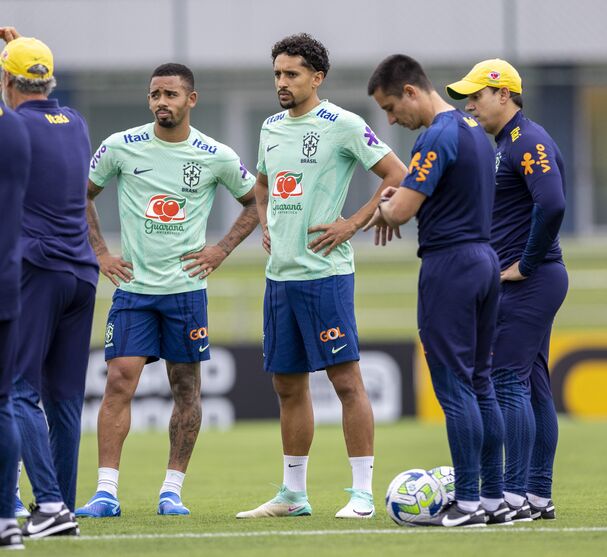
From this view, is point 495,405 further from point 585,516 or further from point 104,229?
point 104,229

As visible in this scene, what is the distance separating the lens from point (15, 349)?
6508mm

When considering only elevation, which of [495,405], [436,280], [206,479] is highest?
[436,280]

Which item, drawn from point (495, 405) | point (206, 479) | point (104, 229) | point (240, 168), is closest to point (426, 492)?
point (495, 405)

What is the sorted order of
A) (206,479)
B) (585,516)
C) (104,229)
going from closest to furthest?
(585,516)
(206,479)
(104,229)

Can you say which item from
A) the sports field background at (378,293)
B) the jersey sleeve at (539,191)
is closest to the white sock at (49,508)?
the jersey sleeve at (539,191)

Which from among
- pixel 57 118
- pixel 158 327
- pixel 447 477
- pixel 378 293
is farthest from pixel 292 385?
pixel 378 293

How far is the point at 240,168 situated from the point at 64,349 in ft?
7.33

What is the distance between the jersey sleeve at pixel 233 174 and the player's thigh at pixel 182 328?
76cm

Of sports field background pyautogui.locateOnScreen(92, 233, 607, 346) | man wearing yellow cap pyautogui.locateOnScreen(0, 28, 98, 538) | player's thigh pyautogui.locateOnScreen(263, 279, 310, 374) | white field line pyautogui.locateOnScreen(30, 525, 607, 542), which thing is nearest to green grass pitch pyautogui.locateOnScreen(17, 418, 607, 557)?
white field line pyautogui.locateOnScreen(30, 525, 607, 542)

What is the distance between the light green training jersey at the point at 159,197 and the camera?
8586mm

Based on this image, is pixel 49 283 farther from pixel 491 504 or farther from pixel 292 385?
pixel 491 504

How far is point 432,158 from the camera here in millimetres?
6879

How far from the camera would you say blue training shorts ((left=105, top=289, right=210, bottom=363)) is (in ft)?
28.0

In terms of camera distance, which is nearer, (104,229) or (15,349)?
(15,349)
